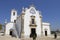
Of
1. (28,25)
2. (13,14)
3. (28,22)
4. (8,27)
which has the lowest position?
(8,27)

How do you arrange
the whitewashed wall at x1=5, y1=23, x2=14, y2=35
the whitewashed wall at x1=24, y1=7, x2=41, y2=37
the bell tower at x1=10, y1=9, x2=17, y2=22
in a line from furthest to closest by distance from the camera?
the bell tower at x1=10, y1=9, x2=17, y2=22
the whitewashed wall at x1=5, y1=23, x2=14, y2=35
the whitewashed wall at x1=24, y1=7, x2=41, y2=37

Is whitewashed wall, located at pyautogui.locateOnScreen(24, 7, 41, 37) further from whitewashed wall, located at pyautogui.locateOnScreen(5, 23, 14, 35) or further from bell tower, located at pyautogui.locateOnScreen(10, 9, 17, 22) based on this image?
bell tower, located at pyautogui.locateOnScreen(10, 9, 17, 22)

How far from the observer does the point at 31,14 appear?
105 feet

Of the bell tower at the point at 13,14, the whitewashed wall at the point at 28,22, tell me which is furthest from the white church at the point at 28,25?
the bell tower at the point at 13,14

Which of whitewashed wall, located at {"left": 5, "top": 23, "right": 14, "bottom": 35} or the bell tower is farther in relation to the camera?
the bell tower

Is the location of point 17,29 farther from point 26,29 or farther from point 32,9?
point 32,9

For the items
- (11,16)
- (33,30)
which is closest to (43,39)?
(33,30)

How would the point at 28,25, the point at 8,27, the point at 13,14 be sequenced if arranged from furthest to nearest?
the point at 13,14
the point at 8,27
the point at 28,25

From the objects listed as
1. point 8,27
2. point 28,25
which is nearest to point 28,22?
point 28,25

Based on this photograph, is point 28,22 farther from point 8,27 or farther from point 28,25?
point 8,27

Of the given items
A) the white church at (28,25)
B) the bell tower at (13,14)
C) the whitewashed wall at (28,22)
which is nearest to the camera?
the white church at (28,25)

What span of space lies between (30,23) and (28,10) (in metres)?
3.13

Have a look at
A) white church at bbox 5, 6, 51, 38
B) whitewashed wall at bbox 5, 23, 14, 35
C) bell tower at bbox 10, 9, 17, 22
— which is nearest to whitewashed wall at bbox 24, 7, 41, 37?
white church at bbox 5, 6, 51, 38

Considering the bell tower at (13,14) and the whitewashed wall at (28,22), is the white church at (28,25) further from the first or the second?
the bell tower at (13,14)
